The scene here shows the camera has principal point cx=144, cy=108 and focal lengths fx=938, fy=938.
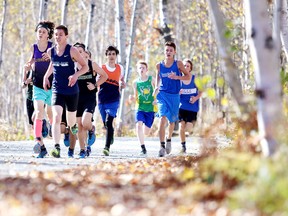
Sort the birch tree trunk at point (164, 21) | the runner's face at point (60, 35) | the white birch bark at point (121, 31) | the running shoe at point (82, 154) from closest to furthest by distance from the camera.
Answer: the runner's face at point (60, 35) < the running shoe at point (82, 154) < the white birch bark at point (121, 31) < the birch tree trunk at point (164, 21)

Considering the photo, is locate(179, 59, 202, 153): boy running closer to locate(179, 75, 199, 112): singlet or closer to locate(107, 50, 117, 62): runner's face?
locate(179, 75, 199, 112): singlet

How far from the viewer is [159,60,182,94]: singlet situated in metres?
17.6

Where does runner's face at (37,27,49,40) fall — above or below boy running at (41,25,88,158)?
above

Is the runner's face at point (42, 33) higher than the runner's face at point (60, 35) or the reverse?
higher

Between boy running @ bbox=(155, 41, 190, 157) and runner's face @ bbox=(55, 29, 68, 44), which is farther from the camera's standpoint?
boy running @ bbox=(155, 41, 190, 157)

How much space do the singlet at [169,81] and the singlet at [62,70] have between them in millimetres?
2845

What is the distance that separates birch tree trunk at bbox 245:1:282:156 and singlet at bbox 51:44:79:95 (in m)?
6.90

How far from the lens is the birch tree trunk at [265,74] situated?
8359mm

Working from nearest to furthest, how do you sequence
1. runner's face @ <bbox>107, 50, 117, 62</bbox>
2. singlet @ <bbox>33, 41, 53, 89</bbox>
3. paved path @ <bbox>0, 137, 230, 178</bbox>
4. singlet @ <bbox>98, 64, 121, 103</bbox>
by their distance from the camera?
paved path @ <bbox>0, 137, 230, 178</bbox> < singlet @ <bbox>33, 41, 53, 89</bbox> < singlet @ <bbox>98, 64, 121, 103</bbox> < runner's face @ <bbox>107, 50, 117, 62</bbox>

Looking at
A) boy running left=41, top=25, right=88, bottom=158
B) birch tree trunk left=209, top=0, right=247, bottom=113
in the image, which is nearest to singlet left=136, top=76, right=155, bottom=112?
boy running left=41, top=25, right=88, bottom=158

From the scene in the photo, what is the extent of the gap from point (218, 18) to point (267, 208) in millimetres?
3606

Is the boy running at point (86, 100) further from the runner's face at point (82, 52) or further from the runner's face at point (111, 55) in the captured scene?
the runner's face at point (111, 55)

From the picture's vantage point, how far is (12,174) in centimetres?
1111

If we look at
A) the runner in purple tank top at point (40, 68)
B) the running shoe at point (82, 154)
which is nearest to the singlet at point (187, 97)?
the running shoe at point (82, 154)
